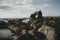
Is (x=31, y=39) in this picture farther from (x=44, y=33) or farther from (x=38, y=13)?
(x=38, y=13)

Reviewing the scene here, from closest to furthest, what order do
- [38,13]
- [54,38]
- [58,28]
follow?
[54,38]
[58,28]
[38,13]

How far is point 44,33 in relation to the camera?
3338cm

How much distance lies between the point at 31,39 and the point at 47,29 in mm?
2890

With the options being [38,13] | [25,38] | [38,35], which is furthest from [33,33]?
[38,13]

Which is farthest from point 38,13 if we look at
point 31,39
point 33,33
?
point 31,39

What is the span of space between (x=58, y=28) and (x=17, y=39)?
6529 mm

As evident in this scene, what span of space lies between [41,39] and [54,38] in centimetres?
344

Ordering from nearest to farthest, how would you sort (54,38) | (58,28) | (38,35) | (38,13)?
(54,38) < (58,28) < (38,35) < (38,13)

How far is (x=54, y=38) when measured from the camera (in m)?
29.4

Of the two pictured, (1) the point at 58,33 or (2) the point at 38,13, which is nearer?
(1) the point at 58,33

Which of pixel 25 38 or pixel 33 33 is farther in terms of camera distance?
pixel 33 33

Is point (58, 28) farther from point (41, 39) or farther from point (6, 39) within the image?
point (6, 39)

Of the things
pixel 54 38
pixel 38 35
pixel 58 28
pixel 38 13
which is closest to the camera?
pixel 54 38

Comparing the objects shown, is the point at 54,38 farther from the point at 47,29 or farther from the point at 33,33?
the point at 33,33
